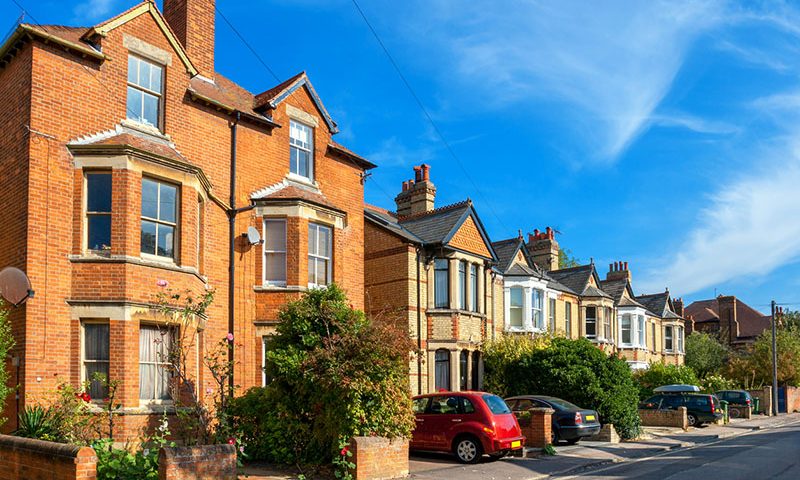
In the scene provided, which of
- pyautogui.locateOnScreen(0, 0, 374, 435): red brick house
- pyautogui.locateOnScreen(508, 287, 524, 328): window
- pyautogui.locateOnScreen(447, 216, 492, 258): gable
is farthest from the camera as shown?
pyautogui.locateOnScreen(508, 287, 524, 328): window

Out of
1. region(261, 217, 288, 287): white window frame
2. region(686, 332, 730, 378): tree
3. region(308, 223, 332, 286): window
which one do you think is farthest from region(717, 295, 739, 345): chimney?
region(261, 217, 288, 287): white window frame

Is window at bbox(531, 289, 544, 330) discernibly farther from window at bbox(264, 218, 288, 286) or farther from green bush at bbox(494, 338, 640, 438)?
window at bbox(264, 218, 288, 286)

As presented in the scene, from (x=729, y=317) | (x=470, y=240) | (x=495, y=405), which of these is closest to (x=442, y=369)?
(x=470, y=240)

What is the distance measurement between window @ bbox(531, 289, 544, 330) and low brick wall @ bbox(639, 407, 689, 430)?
5828mm

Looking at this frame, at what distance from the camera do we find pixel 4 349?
Answer: 46.0 ft

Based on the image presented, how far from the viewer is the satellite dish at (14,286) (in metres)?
14.3

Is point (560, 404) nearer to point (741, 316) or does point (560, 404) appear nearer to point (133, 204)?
point (133, 204)

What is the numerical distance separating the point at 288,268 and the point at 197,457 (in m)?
9.15

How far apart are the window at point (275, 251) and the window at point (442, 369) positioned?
8440 millimetres

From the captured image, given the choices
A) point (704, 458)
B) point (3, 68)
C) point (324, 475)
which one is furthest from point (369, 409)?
point (3, 68)

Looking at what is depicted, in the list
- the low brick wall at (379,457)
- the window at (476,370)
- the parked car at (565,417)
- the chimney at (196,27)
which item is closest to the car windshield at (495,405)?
the low brick wall at (379,457)

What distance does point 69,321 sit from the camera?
609 inches

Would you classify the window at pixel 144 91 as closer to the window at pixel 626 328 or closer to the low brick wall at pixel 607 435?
the low brick wall at pixel 607 435

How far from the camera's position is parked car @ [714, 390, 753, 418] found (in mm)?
39656
